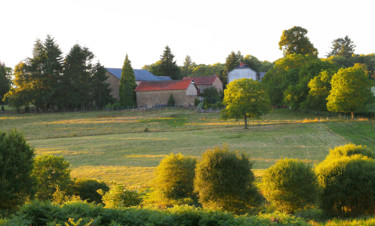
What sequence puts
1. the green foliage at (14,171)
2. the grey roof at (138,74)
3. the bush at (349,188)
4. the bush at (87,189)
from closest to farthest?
the green foliage at (14,171) → the bush at (349,188) → the bush at (87,189) → the grey roof at (138,74)

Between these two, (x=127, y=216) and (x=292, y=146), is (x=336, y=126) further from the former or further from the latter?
(x=127, y=216)

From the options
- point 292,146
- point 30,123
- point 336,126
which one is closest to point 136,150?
point 292,146

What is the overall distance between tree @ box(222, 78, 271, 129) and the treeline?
132 ft

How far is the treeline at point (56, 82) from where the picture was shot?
219 feet

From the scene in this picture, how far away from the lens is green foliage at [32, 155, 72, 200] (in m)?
13.4

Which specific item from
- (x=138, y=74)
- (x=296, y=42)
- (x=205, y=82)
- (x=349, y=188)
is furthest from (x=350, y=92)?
(x=138, y=74)

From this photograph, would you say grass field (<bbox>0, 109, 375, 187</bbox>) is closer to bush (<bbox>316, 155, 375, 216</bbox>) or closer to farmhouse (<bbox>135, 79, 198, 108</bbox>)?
bush (<bbox>316, 155, 375, 216</bbox>)

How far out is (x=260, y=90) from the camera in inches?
1677

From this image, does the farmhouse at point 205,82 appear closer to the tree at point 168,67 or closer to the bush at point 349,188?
the tree at point 168,67

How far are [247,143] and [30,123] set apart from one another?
4139 centimetres

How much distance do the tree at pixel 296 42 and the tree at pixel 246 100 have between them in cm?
2890

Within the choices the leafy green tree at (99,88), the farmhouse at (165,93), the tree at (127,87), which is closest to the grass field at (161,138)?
the farmhouse at (165,93)

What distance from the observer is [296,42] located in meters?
66.5

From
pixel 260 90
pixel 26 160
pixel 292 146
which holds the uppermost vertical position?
pixel 260 90
